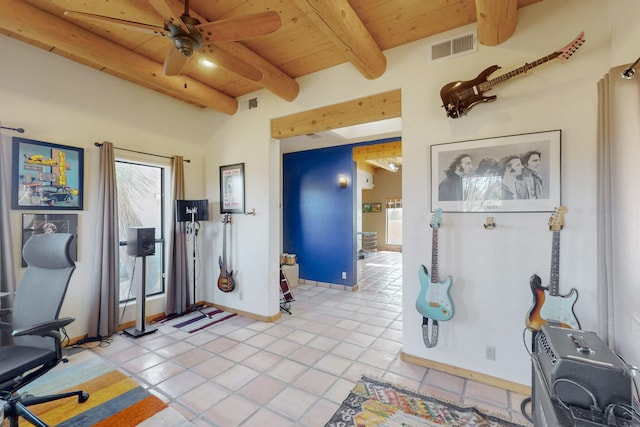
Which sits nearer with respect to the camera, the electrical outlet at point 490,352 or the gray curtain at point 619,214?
the gray curtain at point 619,214

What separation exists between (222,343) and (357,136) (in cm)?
380

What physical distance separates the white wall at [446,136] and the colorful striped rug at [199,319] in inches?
14.9

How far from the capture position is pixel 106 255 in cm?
309

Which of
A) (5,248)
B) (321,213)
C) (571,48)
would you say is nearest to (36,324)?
(5,248)

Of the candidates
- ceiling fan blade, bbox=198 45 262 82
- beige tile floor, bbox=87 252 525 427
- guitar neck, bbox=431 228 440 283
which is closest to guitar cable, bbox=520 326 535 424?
beige tile floor, bbox=87 252 525 427

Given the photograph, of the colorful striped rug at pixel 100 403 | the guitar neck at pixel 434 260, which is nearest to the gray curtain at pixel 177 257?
the colorful striped rug at pixel 100 403

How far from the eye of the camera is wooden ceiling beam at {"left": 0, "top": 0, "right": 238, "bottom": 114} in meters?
2.13

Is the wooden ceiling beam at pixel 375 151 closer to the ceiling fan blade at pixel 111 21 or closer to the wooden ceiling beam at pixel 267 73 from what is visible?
the wooden ceiling beam at pixel 267 73

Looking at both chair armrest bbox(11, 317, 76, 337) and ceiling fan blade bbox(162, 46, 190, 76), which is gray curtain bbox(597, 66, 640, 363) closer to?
ceiling fan blade bbox(162, 46, 190, 76)

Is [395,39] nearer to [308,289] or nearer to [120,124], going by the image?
[120,124]

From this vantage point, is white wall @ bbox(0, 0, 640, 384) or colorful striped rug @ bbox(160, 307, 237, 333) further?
colorful striped rug @ bbox(160, 307, 237, 333)

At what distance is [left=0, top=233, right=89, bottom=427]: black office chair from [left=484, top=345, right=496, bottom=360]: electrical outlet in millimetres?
3106

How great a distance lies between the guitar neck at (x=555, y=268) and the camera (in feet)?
6.54

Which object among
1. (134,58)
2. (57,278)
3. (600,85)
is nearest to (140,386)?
(57,278)
